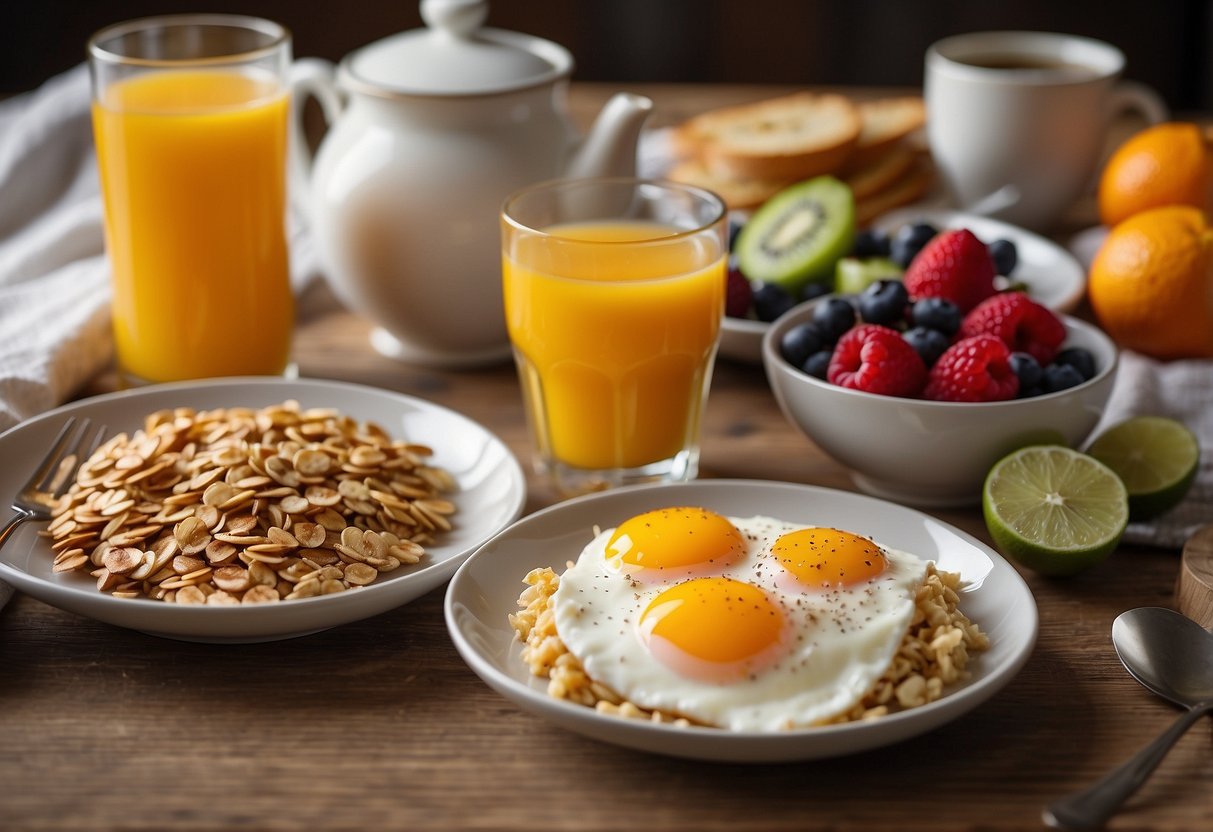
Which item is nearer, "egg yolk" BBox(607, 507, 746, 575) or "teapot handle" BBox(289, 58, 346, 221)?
"egg yolk" BBox(607, 507, 746, 575)

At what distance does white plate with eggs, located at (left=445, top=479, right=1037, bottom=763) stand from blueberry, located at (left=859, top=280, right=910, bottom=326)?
0.26 metres

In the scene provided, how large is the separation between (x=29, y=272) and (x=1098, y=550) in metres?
1.49

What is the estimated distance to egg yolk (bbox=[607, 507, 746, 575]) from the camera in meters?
1.07

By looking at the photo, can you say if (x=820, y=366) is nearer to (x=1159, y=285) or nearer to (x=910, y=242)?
(x=910, y=242)

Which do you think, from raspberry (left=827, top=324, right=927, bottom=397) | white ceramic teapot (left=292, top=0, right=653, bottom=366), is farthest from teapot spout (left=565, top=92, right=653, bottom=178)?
raspberry (left=827, top=324, right=927, bottom=397)

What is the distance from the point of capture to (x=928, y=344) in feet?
4.28

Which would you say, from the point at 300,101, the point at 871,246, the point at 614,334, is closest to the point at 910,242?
the point at 871,246

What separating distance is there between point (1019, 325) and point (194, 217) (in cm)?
94

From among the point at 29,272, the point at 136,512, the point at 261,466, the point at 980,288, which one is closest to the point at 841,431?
the point at 980,288

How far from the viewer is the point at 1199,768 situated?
0.94 m

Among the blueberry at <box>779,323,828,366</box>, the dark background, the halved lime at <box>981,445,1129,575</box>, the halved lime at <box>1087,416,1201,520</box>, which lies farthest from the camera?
the dark background

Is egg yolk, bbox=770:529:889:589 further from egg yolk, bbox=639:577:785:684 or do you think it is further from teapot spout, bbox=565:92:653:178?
teapot spout, bbox=565:92:653:178

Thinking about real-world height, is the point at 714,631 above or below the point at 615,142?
below

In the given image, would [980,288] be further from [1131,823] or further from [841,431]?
[1131,823]
